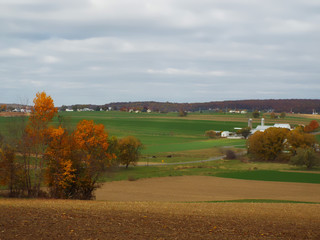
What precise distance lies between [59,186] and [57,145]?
337 centimetres

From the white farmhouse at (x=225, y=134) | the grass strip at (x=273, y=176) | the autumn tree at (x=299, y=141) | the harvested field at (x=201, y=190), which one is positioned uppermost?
the autumn tree at (x=299, y=141)

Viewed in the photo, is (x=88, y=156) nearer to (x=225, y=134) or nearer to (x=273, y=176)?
(x=273, y=176)

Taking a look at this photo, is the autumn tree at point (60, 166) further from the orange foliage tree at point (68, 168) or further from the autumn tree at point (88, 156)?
the autumn tree at point (88, 156)

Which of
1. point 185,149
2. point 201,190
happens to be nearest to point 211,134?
point 185,149

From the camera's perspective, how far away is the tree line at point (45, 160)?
1171 inches

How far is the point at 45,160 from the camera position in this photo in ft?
102

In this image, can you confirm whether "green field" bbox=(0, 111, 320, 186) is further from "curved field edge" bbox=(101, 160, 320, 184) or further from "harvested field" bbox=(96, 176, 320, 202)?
"harvested field" bbox=(96, 176, 320, 202)

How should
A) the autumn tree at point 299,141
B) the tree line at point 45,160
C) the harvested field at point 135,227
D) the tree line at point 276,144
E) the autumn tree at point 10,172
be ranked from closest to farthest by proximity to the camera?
the harvested field at point 135,227 < the autumn tree at point 10,172 < the tree line at point 45,160 < the autumn tree at point 299,141 < the tree line at point 276,144

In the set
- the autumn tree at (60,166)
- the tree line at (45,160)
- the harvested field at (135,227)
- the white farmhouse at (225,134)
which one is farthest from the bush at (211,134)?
the harvested field at (135,227)

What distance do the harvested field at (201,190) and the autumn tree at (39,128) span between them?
777 cm

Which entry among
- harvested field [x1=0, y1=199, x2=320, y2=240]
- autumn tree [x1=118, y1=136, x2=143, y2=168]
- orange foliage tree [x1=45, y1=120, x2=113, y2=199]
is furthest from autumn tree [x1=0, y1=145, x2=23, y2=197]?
autumn tree [x1=118, y1=136, x2=143, y2=168]

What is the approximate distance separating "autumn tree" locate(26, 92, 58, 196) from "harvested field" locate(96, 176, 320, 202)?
25.5 feet

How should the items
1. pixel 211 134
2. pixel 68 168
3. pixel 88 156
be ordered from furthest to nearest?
pixel 211 134, pixel 88 156, pixel 68 168

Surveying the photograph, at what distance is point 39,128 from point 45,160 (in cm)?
283
